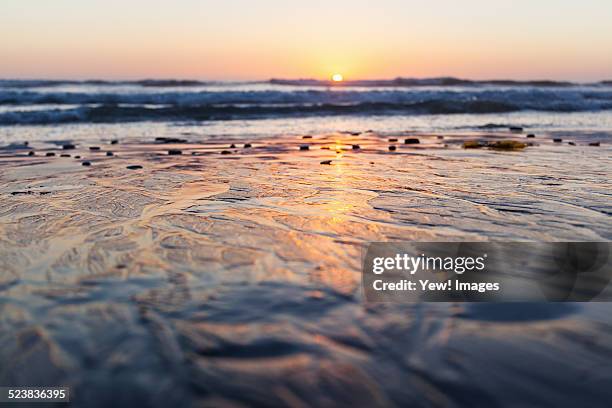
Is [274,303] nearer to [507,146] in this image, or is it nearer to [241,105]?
[507,146]

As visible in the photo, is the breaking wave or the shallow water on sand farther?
the breaking wave

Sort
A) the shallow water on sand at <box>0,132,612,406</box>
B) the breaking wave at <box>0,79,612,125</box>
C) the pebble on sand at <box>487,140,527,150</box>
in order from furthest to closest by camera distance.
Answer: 1. the breaking wave at <box>0,79,612,125</box>
2. the pebble on sand at <box>487,140,527,150</box>
3. the shallow water on sand at <box>0,132,612,406</box>

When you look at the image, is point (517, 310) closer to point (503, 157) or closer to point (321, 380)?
point (321, 380)

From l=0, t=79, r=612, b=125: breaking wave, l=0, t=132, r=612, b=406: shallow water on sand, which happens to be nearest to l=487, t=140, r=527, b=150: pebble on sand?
l=0, t=132, r=612, b=406: shallow water on sand

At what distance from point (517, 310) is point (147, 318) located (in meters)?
1.81

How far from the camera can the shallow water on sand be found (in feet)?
6.84

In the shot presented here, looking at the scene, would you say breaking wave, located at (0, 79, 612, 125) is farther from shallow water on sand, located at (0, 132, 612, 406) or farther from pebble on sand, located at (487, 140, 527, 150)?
shallow water on sand, located at (0, 132, 612, 406)

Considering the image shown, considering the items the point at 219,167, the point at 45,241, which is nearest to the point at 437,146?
the point at 219,167

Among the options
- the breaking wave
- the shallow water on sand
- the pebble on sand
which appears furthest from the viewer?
the breaking wave

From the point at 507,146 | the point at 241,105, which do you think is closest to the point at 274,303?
the point at 507,146

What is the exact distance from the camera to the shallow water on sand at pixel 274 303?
208cm

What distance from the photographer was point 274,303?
9.39 feet

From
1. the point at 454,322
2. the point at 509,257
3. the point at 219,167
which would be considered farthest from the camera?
the point at 219,167

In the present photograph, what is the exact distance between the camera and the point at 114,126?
17562 mm
